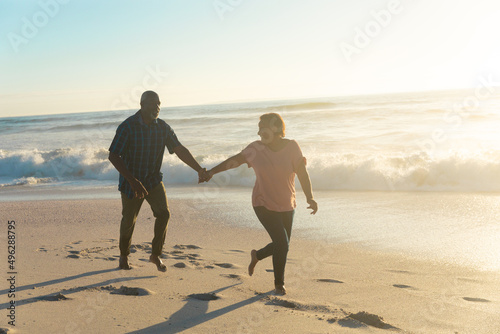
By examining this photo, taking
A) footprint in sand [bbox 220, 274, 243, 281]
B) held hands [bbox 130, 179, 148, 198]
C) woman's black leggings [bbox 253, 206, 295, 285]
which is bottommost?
footprint in sand [bbox 220, 274, 243, 281]

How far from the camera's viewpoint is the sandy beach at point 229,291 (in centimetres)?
363

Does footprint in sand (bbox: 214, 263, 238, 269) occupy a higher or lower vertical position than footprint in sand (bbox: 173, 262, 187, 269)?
lower

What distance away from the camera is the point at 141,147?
4.82m

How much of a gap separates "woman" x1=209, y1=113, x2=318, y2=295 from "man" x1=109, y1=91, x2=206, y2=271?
3.15ft

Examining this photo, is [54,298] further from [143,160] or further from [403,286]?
[403,286]

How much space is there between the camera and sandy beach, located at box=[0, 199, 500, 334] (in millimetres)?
3633

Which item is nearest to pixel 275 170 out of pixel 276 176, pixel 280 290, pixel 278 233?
pixel 276 176

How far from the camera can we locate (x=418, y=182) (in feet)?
39.1

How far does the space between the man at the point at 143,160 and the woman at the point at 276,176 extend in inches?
37.9

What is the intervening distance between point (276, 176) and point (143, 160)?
53.7 inches

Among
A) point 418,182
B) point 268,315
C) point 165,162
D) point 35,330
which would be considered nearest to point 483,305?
point 268,315

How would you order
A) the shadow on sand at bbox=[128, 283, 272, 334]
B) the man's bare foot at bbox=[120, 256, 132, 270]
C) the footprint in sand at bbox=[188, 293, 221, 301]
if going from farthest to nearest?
the man's bare foot at bbox=[120, 256, 132, 270], the footprint in sand at bbox=[188, 293, 221, 301], the shadow on sand at bbox=[128, 283, 272, 334]

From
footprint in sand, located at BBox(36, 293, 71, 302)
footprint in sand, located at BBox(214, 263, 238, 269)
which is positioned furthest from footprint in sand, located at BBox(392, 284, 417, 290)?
footprint in sand, located at BBox(36, 293, 71, 302)

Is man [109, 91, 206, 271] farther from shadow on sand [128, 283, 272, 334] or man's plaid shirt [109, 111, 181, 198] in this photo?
shadow on sand [128, 283, 272, 334]
